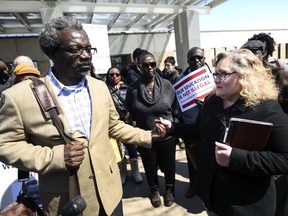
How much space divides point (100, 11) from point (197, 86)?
7655 mm

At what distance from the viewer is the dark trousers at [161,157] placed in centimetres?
317

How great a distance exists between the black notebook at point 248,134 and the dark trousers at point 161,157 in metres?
1.70

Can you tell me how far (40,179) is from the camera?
162 centimetres

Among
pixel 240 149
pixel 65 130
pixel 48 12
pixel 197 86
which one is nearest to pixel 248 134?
pixel 240 149

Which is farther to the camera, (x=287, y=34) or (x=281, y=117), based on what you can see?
(x=287, y=34)

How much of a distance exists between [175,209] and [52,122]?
7.86 feet

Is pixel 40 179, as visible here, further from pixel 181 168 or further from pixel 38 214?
pixel 181 168

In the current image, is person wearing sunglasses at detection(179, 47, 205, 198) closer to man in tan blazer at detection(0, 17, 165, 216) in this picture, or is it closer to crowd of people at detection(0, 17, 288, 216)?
crowd of people at detection(0, 17, 288, 216)

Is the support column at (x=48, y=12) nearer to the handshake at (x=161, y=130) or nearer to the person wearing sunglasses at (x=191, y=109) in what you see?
the person wearing sunglasses at (x=191, y=109)

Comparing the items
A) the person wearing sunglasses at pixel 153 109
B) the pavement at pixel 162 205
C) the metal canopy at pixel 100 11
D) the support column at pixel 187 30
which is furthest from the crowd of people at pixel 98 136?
the support column at pixel 187 30

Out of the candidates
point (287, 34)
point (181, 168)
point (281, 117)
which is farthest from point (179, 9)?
point (287, 34)

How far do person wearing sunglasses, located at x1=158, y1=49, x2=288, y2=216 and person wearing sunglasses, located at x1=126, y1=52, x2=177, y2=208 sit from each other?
1.33 meters

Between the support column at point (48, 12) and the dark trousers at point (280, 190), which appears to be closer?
the dark trousers at point (280, 190)

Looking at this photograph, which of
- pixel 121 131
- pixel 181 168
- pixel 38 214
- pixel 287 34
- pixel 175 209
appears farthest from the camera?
pixel 287 34
